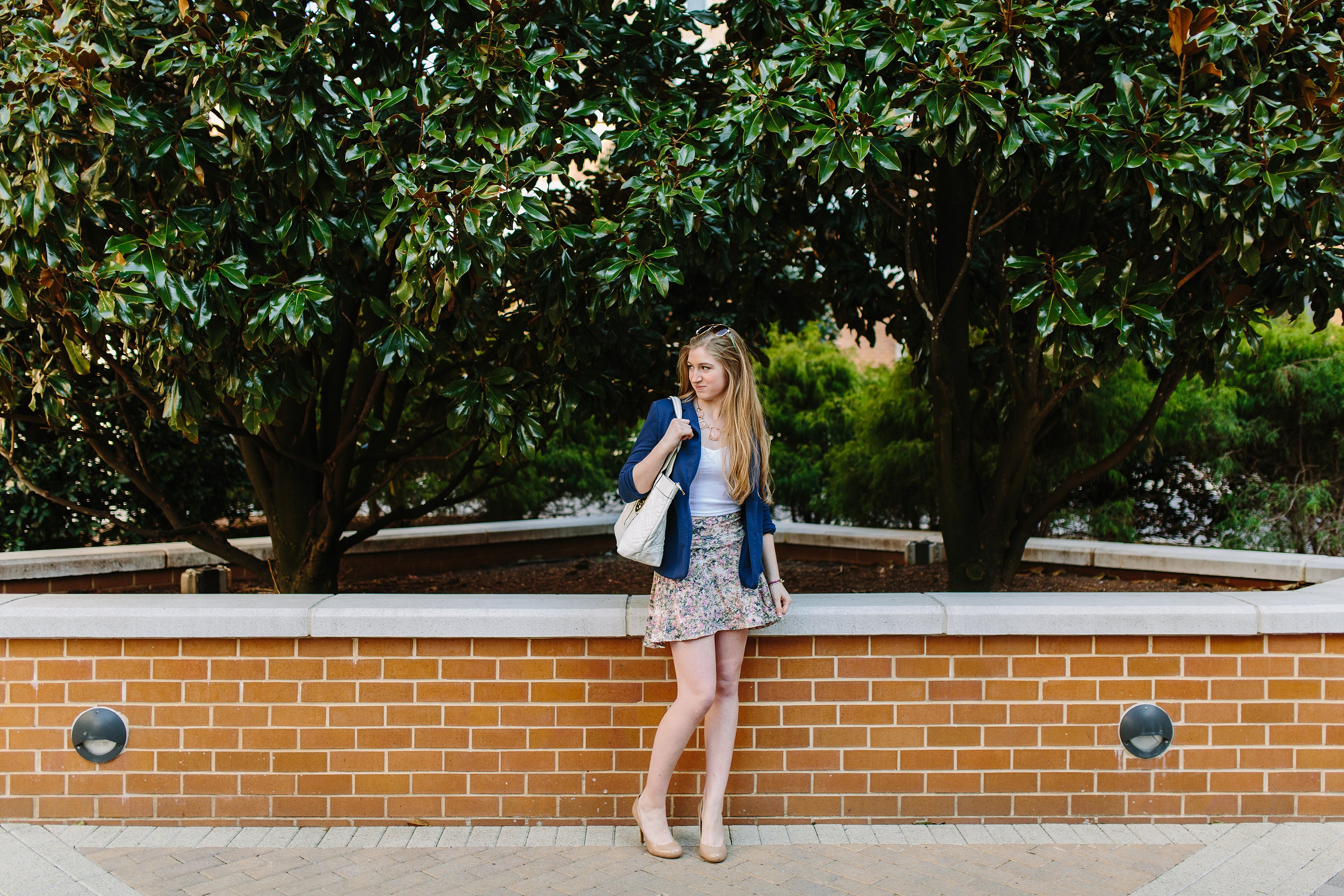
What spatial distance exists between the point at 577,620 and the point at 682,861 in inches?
37.7

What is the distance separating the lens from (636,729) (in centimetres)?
400

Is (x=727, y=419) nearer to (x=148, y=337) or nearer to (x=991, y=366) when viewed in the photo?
(x=148, y=337)

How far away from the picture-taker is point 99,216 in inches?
153

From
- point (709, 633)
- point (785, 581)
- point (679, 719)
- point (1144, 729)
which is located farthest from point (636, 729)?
point (785, 581)

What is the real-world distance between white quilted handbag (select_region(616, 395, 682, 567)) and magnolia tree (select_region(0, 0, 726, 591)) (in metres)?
0.71

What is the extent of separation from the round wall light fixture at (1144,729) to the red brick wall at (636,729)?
4 centimetres

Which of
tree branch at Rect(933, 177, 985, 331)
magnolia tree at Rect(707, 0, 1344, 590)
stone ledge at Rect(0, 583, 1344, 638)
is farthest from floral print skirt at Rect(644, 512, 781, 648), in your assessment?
tree branch at Rect(933, 177, 985, 331)

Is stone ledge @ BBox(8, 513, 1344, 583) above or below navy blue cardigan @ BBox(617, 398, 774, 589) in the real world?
below

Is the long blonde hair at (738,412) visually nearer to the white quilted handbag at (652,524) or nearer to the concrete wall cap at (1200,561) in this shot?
the white quilted handbag at (652,524)

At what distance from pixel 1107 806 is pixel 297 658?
10.6ft

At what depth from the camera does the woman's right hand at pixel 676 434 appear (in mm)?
3576

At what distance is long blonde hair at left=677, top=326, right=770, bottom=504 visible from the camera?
3684 millimetres

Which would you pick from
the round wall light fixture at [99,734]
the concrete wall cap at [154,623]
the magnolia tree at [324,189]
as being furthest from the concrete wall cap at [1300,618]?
the round wall light fixture at [99,734]

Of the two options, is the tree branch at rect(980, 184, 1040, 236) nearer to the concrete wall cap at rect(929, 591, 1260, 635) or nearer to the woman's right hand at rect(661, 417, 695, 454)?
the concrete wall cap at rect(929, 591, 1260, 635)
